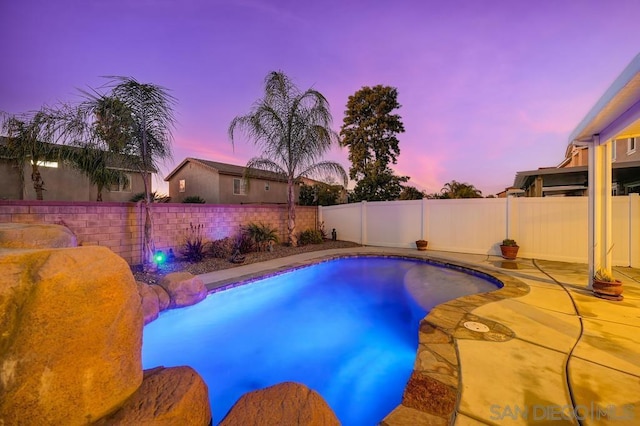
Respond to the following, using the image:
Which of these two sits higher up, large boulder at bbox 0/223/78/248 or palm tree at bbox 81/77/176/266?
palm tree at bbox 81/77/176/266

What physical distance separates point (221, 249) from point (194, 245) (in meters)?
0.81

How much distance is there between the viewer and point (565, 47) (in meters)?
6.86

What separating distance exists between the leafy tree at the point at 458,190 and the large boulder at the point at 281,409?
52.7 ft

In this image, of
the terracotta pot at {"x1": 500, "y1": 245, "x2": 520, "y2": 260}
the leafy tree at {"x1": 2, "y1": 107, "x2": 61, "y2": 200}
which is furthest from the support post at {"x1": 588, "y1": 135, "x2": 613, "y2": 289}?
the leafy tree at {"x1": 2, "y1": 107, "x2": 61, "y2": 200}

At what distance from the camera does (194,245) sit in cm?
753

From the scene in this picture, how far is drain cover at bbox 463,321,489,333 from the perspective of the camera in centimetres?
312

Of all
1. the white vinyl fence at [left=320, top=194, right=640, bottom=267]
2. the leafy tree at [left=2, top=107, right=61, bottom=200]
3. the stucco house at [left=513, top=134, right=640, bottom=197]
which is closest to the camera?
the leafy tree at [left=2, top=107, right=61, bottom=200]

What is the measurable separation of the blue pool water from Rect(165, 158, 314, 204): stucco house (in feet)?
35.8

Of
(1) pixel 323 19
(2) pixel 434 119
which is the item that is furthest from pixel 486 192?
(1) pixel 323 19

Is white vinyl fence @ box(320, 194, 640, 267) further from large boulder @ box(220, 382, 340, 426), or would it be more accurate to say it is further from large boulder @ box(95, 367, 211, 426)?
large boulder @ box(95, 367, 211, 426)

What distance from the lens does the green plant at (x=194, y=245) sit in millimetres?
7414

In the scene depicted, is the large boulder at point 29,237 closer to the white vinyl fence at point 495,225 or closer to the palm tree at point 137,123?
the palm tree at point 137,123

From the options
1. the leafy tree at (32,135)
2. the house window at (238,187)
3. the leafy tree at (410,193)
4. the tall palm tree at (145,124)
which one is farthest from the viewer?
the house window at (238,187)

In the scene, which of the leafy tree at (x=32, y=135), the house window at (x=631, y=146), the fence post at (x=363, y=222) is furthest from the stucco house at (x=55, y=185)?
the house window at (x=631, y=146)
